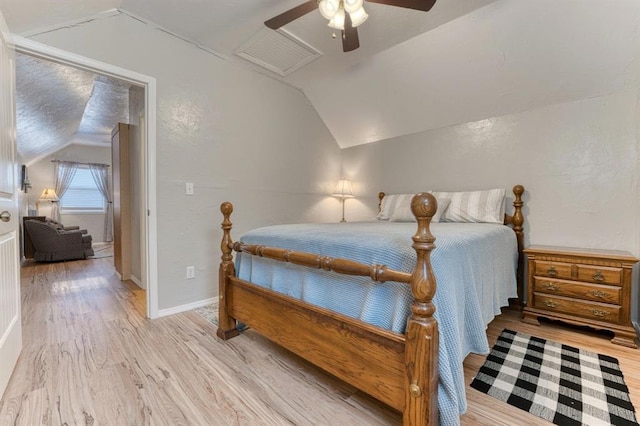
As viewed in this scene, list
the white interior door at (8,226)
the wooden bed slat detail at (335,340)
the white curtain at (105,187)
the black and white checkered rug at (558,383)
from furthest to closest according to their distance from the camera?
the white curtain at (105,187) < the white interior door at (8,226) < the black and white checkered rug at (558,383) < the wooden bed slat detail at (335,340)

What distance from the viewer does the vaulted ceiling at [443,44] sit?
195cm

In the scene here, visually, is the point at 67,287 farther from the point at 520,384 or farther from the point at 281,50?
the point at 520,384

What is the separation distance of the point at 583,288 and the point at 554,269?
20 centimetres

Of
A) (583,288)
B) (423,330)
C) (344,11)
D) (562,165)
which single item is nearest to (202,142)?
(344,11)

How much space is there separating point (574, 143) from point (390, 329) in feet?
8.05

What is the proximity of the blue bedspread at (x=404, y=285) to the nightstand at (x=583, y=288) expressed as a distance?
1.90 ft

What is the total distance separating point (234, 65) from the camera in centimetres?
291

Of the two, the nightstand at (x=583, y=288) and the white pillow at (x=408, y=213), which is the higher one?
the white pillow at (x=408, y=213)

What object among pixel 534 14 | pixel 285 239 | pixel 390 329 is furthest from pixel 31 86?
pixel 534 14

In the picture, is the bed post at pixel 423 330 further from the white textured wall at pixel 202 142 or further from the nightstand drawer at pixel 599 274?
the white textured wall at pixel 202 142

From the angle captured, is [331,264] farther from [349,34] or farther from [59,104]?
[59,104]

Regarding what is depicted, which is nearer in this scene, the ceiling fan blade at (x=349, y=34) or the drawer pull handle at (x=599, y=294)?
the ceiling fan blade at (x=349, y=34)

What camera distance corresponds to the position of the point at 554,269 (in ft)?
Answer: 7.10

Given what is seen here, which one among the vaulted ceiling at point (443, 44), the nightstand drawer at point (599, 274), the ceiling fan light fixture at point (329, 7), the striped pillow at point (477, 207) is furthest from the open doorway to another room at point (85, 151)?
the nightstand drawer at point (599, 274)
